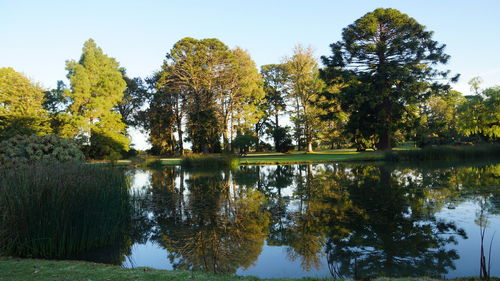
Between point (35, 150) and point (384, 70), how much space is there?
2406cm

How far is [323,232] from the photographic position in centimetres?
593

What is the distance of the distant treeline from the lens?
90.1ft

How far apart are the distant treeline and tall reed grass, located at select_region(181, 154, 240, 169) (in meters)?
9.82

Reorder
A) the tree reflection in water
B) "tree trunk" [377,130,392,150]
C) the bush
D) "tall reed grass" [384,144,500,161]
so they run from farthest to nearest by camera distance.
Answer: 1. "tree trunk" [377,130,392,150]
2. "tall reed grass" [384,144,500,161]
3. the bush
4. the tree reflection in water

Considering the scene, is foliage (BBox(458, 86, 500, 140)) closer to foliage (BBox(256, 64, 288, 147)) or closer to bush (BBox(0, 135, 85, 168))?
foliage (BBox(256, 64, 288, 147))

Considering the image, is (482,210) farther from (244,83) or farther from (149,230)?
(244,83)

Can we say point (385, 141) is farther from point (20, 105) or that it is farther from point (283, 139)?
point (20, 105)

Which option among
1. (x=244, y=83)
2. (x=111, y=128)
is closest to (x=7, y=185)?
(x=111, y=128)

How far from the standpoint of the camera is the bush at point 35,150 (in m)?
10.0

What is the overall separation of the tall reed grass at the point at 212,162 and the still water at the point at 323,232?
1140 centimetres

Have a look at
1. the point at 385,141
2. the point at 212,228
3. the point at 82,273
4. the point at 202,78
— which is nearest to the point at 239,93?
the point at 202,78

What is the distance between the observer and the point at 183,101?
40.5 m

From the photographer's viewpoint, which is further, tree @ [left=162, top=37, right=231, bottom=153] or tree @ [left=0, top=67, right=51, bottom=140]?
tree @ [left=162, top=37, right=231, bottom=153]

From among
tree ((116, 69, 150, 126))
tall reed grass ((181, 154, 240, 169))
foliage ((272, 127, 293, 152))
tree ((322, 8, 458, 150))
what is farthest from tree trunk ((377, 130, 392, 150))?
tree ((116, 69, 150, 126))
